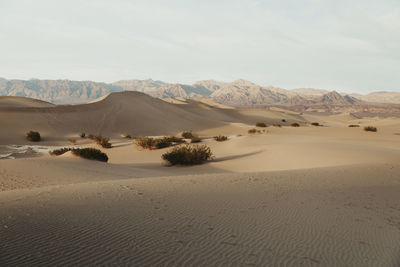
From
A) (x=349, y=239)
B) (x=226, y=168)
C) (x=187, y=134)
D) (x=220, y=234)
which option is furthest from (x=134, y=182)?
(x=187, y=134)

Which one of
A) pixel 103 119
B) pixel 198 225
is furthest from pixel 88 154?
pixel 103 119

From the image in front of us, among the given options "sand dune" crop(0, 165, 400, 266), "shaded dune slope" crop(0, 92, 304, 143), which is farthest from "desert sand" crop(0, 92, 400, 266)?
Answer: "shaded dune slope" crop(0, 92, 304, 143)

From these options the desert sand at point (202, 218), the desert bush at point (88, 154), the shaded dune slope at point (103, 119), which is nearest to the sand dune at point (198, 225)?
the desert sand at point (202, 218)

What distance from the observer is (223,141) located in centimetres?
2139

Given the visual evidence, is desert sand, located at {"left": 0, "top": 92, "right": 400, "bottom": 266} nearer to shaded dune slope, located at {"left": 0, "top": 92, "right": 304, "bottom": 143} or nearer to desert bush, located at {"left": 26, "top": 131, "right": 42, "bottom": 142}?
desert bush, located at {"left": 26, "top": 131, "right": 42, "bottom": 142}

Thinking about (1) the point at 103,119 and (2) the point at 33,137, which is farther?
(1) the point at 103,119

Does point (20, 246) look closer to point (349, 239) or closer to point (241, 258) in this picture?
point (241, 258)

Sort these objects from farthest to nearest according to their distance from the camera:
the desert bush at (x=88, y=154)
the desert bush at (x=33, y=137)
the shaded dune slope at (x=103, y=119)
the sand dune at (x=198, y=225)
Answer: the shaded dune slope at (x=103, y=119) < the desert bush at (x=33, y=137) < the desert bush at (x=88, y=154) < the sand dune at (x=198, y=225)

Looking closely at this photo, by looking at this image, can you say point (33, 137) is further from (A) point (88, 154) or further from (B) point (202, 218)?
(B) point (202, 218)

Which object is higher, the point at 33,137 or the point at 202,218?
the point at 202,218

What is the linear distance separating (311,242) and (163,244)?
1.78 m

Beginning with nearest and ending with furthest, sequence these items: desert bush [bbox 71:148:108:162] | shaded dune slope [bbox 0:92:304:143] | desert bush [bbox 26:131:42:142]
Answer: desert bush [bbox 71:148:108:162] < desert bush [bbox 26:131:42:142] < shaded dune slope [bbox 0:92:304:143]

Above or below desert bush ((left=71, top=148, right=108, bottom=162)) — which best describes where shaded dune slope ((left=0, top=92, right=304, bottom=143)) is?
above

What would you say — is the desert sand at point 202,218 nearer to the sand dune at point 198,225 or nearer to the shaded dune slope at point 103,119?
the sand dune at point 198,225
